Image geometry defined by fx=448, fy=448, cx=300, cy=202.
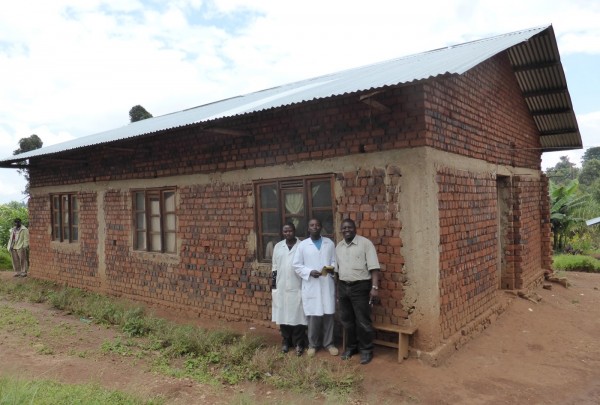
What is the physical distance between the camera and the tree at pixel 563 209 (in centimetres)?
1452

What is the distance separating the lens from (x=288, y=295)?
211 inches

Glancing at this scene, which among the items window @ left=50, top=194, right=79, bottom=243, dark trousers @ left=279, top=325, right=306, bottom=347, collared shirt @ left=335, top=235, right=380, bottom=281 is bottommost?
dark trousers @ left=279, top=325, right=306, bottom=347

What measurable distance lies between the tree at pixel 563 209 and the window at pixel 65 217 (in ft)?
45.6

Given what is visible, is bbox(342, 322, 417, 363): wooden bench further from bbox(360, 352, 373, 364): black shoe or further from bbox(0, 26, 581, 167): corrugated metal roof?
bbox(0, 26, 581, 167): corrugated metal roof

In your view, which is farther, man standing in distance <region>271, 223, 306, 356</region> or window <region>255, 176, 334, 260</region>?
window <region>255, 176, 334, 260</region>

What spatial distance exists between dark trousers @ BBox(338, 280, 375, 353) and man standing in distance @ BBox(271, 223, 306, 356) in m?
0.53

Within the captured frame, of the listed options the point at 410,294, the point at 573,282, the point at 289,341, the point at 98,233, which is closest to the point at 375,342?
the point at 410,294

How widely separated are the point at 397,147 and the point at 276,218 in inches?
79.0

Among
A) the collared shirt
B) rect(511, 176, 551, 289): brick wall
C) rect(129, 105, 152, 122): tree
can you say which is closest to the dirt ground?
the collared shirt

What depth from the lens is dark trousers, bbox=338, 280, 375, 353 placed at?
493 centimetres

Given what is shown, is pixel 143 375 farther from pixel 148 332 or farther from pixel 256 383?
pixel 148 332

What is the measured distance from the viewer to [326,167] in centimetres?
558

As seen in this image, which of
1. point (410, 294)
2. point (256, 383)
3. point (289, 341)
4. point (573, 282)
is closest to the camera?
point (256, 383)

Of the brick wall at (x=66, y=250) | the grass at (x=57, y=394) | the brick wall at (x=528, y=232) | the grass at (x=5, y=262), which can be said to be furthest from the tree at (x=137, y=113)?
the grass at (x=57, y=394)
